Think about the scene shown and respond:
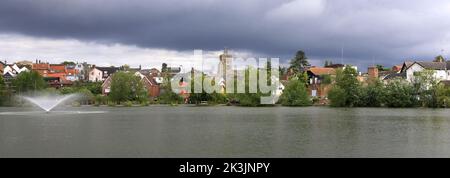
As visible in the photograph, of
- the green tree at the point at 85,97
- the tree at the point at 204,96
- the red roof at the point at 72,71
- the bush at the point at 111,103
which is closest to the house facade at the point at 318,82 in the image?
the tree at the point at 204,96

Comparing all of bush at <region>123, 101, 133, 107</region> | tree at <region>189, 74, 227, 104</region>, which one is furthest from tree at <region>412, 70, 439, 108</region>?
bush at <region>123, 101, 133, 107</region>

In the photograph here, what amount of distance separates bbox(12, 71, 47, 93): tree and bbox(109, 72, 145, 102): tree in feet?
56.2

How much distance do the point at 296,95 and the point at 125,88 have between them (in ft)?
127

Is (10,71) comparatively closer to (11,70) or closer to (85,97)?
(11,70)

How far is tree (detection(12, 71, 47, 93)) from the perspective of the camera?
390 ft

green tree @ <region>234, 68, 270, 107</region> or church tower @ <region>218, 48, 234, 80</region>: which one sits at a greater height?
church tower @ <region>218, 48, 234, 80</region>

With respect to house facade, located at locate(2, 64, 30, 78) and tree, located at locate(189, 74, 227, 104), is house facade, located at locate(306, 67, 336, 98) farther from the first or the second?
house facade, located at locate(2, 64, 30, 78)

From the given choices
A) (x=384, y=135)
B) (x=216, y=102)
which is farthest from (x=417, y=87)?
(x=384, y=135)

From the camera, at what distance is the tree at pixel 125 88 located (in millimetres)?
117438

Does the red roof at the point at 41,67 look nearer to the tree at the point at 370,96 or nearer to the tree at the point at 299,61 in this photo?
the tree at the point at 299,61

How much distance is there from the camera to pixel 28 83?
119 m

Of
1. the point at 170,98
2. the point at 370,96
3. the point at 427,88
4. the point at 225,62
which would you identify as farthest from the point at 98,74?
the point at 427,88

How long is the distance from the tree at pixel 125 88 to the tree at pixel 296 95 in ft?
111
